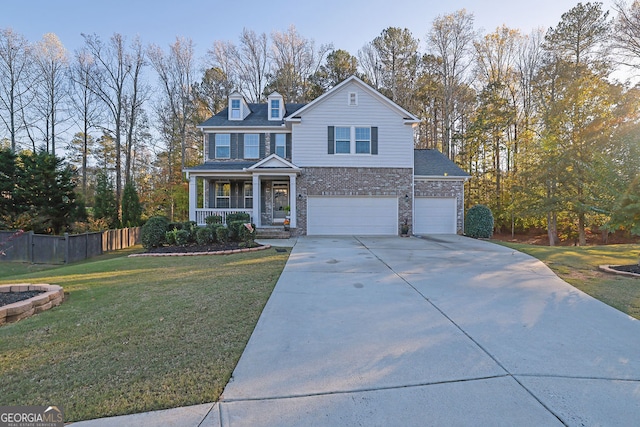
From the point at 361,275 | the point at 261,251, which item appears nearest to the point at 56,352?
the point at 361,275

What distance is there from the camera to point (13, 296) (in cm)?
458

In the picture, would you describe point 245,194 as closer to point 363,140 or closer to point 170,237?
point 170,237

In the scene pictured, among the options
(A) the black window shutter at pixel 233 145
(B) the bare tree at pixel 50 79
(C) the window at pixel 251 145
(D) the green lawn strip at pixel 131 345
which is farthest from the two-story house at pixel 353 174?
(B) the bare tree at pixel 50 79

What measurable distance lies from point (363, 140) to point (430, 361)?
1236cm

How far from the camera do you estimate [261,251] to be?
9.46 meters

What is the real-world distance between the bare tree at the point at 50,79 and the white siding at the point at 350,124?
20547 millimetres

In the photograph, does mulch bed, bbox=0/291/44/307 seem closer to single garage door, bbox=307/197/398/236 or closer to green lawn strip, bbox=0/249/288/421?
green lawn strip, bbox=0/249/288/421

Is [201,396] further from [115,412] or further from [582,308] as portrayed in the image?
[582,308]

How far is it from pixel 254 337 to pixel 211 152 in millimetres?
14018

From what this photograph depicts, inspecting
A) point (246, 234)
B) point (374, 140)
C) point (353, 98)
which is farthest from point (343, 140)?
point (246, 234)

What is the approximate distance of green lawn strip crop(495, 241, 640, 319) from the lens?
475 cm

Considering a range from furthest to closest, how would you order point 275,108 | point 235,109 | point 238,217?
point 275,108
point 235,109
point 238,217

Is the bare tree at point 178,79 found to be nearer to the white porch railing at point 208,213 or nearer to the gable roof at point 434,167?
the white porch railing at point 208,213

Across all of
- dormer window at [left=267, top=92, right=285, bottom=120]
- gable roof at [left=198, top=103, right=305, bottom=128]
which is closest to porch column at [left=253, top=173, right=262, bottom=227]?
gable roof at [left=198, top=103, right=305, bottom=128]
